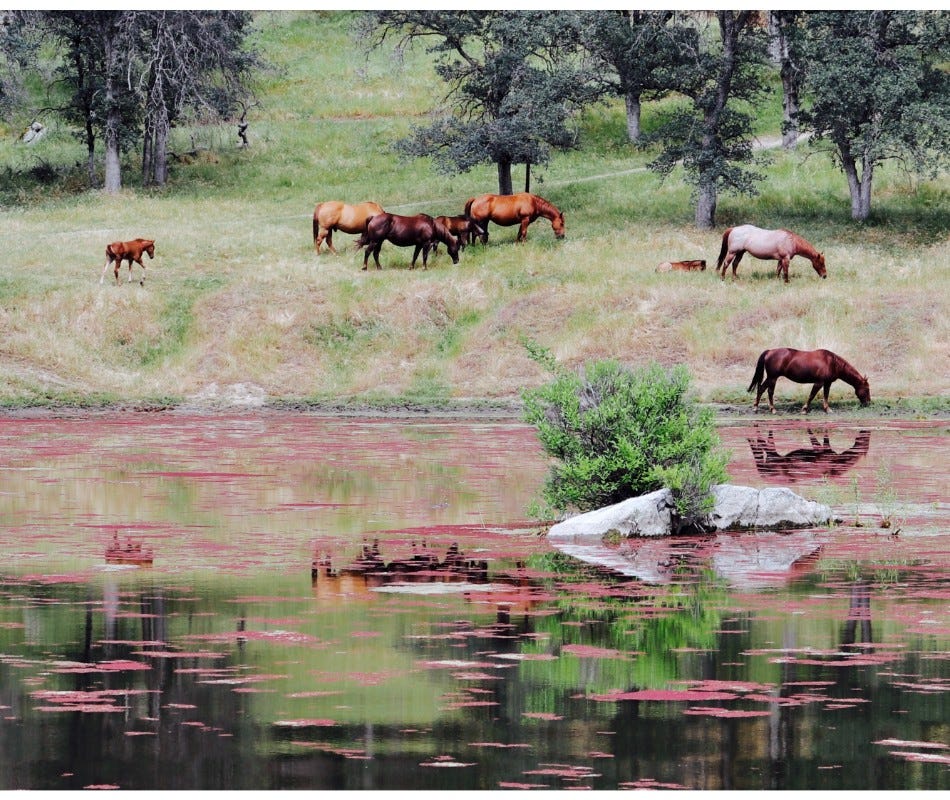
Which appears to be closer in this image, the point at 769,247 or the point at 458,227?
the point at 769,247

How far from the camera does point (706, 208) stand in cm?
5200

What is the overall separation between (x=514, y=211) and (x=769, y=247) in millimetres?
8690

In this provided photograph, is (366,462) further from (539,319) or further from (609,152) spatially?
(609,152)

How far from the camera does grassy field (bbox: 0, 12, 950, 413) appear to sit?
1549 inches

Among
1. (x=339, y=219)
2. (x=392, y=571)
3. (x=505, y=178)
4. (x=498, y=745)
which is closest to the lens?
(x=498, y=745)

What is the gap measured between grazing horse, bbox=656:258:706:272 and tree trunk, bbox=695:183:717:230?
635 centimetres

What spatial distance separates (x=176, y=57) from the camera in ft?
191

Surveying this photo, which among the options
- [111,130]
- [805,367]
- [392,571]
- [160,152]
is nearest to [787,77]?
[160,152]

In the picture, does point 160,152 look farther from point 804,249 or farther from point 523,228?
point 804,249

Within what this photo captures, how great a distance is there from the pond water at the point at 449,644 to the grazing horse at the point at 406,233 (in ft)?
80.9

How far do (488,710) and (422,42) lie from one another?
79.3m

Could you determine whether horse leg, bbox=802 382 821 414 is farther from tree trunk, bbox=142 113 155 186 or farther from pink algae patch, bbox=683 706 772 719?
tree trunk, bbox=142 113 155 186

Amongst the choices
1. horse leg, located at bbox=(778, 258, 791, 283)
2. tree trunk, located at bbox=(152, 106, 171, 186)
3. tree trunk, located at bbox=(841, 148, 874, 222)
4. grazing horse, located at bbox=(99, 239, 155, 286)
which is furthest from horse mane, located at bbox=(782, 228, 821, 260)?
tree trunk, located at bbox=(152, 106, 171, 186)

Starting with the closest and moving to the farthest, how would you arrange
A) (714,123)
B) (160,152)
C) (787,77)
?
(714,123) → (787,77) → (160,152)
